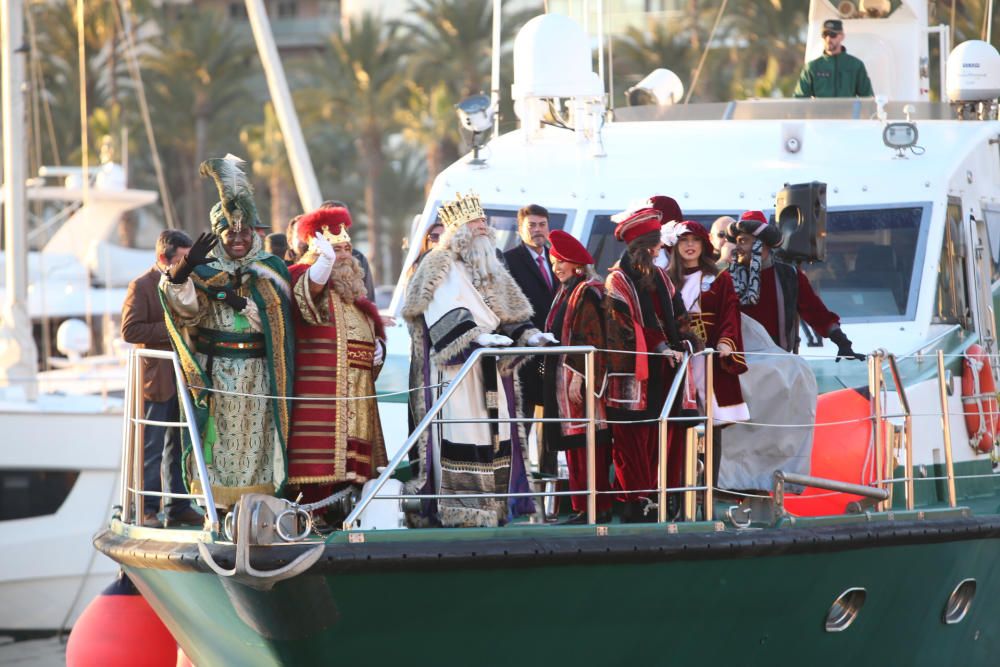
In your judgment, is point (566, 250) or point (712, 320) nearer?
point (566, 250)

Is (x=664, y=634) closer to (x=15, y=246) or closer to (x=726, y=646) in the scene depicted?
(x=726, y=646)

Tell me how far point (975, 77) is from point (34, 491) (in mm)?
8625

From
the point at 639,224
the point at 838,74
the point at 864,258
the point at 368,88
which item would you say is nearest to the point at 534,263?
the point at 639,224

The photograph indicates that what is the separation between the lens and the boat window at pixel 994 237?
10949mm

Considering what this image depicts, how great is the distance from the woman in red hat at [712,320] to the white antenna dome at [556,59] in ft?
8.00

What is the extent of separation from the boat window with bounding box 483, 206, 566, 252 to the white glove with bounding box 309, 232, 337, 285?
2662mm

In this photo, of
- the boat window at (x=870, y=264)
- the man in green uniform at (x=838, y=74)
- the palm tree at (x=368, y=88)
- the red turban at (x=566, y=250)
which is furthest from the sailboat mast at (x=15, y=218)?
the palm tree at (x=368, y=88)

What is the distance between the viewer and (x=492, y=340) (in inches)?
306

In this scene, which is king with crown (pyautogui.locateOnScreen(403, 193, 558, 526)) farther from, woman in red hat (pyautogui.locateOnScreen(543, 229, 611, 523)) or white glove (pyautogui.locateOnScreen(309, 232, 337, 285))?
white glove (pyautogui.locateOnScreen(309, 232, 337, 285))

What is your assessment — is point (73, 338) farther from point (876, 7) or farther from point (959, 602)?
point (959, 602)

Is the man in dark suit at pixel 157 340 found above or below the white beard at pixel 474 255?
below

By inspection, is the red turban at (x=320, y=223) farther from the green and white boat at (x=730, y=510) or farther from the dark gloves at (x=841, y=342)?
the dark gloves at (x=841, y=342)

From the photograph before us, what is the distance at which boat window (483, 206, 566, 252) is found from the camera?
10.4m

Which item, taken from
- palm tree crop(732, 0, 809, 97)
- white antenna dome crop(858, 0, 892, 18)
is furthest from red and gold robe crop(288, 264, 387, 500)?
palm tree crop(732, 0, 809, 97)
